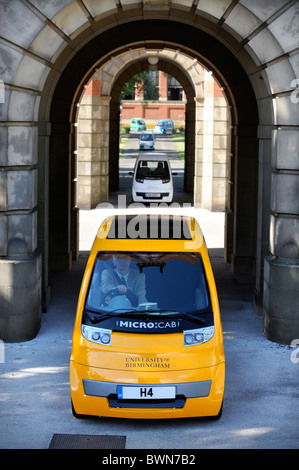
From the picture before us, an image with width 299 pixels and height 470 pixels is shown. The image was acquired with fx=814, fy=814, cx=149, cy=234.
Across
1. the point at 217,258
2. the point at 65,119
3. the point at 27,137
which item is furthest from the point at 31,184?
the point at 217,258

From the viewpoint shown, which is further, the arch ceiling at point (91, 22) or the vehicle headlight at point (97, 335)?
the arch ceiling at point (91, 22)

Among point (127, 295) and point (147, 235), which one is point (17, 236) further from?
point (127, 295)

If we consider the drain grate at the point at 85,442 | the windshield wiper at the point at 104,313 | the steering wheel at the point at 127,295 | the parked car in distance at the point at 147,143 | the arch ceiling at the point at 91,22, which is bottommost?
the drain grate at the point at 85,442

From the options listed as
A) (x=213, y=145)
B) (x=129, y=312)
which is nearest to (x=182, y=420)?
(x=129, y=312)

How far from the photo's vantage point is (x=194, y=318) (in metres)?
8.00

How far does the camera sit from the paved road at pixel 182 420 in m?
7.58

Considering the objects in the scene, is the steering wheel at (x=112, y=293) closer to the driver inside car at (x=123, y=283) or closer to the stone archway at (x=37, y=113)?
the driver inside car at (x=123, y=283)

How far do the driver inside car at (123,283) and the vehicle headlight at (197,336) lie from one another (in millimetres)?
594

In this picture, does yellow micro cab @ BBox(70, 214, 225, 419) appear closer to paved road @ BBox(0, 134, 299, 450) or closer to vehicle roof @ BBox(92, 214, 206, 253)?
vehicle roof @ BBox(92, 214, 206, 253)

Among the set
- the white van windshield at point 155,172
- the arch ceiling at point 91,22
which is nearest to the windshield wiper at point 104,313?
the arch ceiling at point 91,22

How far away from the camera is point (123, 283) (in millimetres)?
8289

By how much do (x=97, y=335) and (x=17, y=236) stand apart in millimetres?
3413

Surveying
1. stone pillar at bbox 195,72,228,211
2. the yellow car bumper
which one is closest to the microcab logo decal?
the yellow car bumper
